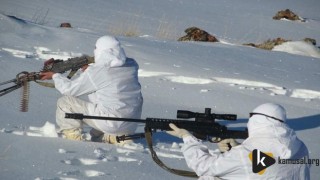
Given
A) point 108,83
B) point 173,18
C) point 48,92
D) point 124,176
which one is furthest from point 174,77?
point 173,18

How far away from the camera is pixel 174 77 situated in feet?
32.9

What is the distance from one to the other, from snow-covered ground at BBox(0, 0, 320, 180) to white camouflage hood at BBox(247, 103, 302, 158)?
1.62 meters

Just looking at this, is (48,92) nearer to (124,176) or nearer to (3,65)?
(3,65)

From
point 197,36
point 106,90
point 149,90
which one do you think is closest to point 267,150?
point 106,90

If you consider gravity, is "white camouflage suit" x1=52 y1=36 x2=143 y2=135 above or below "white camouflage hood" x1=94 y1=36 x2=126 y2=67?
below

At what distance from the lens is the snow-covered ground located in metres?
5.26

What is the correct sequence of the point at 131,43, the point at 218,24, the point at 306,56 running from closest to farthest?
the point at 131,43
the point at 306,56
the point at 218,24

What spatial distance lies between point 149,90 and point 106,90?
3.17 metres

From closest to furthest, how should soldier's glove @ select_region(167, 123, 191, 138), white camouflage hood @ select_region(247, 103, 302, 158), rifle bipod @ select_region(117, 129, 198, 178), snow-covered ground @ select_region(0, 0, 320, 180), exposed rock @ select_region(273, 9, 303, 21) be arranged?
white camouflage hood @ select_region(247, 103, 302, 158) < soldier's glove @ select_region(167, 123, 191, 138) < rifle bipod @ select_region(117, 129, 198, 178) < snow-covered ground @ select_region(0, 0, 320, 180) < exposed rock @ select_region(273, 9, 303, 21)

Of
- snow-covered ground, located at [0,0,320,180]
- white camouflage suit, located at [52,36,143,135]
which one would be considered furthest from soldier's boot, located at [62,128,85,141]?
snow-covered ground, located at [0,0,320,180]

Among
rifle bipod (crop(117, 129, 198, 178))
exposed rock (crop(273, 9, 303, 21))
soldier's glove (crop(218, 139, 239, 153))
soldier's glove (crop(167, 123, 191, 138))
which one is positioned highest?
exposed rock (crop(273, 9, 303, 21))

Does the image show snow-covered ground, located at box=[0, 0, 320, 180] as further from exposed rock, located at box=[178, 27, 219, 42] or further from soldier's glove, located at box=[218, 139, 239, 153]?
exposed rock, located at box=[178, 27, 219, 42]

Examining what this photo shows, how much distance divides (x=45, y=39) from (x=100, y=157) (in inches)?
247

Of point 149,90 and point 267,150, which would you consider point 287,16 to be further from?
point 267,150
